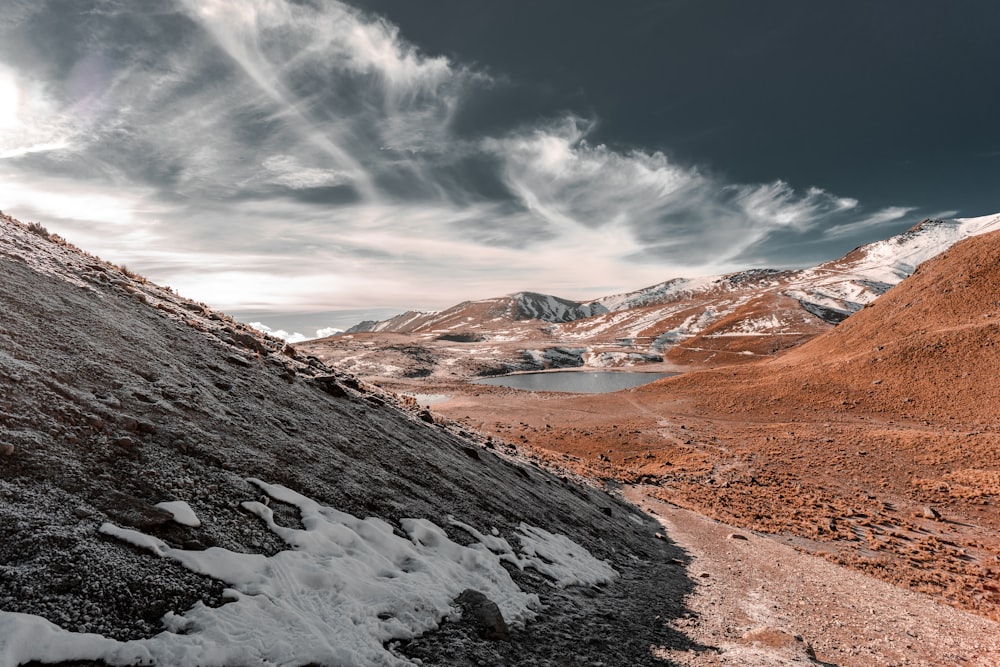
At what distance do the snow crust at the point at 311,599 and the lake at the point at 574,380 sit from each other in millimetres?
99711

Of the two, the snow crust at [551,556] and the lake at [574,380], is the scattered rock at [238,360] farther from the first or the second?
the lake at [574,380]

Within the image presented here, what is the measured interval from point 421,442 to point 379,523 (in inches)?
267

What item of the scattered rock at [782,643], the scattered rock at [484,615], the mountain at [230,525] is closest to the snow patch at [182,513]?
the mountain at [230,525]

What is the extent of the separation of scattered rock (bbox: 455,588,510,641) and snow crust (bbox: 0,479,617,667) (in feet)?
0.89

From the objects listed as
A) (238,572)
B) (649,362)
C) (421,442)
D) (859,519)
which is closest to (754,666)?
(238,572)

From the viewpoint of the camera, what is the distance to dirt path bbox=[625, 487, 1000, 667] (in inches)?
383

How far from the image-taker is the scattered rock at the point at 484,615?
7795 millimetres

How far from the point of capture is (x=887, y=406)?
47.1 m

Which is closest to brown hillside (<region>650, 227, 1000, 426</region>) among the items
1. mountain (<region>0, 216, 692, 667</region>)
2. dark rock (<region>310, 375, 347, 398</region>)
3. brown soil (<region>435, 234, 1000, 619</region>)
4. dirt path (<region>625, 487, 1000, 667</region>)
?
brown soil (<region>435, 234, 1000, 619</region>)

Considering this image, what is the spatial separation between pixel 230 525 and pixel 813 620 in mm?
16316

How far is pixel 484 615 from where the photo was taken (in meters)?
8.00

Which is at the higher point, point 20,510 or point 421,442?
point 20,510

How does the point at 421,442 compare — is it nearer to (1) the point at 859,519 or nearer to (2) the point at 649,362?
(1) the point at 859,519

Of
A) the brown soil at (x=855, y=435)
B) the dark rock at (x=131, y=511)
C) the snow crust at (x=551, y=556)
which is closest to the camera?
the dark rock at (x=131, y=511)
